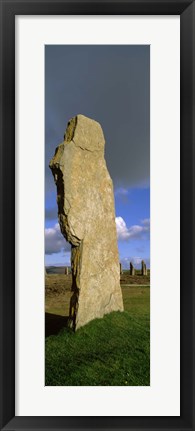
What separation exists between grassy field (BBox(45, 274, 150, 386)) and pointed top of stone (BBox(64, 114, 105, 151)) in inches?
98.2

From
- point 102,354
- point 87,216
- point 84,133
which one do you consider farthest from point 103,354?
point 84,133

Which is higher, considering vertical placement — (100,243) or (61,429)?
(100,243)

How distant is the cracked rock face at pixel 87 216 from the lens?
4785 millimetres

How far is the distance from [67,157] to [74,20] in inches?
67.8

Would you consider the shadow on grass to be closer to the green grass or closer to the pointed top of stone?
the green grass

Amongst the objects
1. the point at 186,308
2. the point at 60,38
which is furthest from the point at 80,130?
the point at 186,308

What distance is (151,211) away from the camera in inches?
138

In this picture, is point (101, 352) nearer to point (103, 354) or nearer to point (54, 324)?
point (103, 354)

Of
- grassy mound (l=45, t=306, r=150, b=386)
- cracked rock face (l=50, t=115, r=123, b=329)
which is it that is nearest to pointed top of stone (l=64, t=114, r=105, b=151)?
cracked rock face (l=50, t=115, r=123, b=329)

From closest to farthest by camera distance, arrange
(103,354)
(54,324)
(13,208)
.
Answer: (13,208) → (103,354) → (54,324)

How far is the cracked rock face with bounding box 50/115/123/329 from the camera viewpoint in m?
4.79

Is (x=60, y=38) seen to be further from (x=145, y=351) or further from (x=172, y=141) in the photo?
(x=145, y=351)

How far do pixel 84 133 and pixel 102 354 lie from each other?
115 inches

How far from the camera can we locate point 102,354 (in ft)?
14.4
